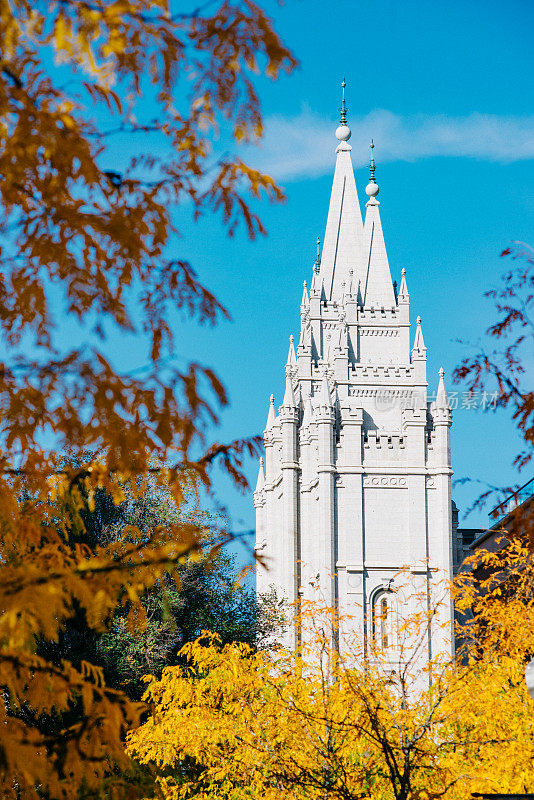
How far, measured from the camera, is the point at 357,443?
5794cm

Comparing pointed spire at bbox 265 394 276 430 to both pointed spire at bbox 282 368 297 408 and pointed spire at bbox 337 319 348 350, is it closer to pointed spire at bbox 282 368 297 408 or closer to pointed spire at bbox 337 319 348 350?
pointed spire at bbox 282 368 297 408

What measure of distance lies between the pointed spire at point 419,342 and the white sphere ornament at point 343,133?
16234mm

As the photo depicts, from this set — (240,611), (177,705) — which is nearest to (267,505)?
(240,611)

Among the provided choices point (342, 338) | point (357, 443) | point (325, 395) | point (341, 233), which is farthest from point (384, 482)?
point (341, 233)

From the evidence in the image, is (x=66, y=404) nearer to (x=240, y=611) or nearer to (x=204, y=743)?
(x=204, y=743)

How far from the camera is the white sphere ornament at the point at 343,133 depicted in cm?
6988

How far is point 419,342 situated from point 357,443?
7.47 m

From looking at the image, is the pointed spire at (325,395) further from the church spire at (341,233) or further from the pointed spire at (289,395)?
the church spire at (341,233)

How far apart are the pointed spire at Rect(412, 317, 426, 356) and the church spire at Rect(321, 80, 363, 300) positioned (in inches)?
222

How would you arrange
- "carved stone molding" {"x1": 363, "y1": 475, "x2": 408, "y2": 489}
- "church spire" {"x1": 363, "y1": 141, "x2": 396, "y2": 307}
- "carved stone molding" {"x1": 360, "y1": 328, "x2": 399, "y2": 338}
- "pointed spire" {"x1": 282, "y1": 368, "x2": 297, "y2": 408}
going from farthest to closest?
1. "church spire" {"x1": 363, "y1": 141, "x2": 396, "y2": 307}
2. "carved stone molding" {"x1": 360, "y1": 328, "x2": 399, "y2": 338}
3. "pointed spire" {"x1": 282, "y1": 368, "x2": 297, "y2": 408}
4. "carved stone molding" {"x1": 363, "y1": 475, "x2": 408, "y2": 489}

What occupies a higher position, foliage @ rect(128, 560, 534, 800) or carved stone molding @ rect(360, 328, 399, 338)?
carved stone molding @ rect(360, 328, 399, 338)

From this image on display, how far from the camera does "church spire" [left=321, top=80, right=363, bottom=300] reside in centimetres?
6488

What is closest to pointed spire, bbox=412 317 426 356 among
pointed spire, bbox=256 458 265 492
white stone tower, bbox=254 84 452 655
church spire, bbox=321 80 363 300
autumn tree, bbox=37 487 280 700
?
white stone tower, bbox=254 84 452 655

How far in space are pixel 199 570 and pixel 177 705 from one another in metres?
14.9
